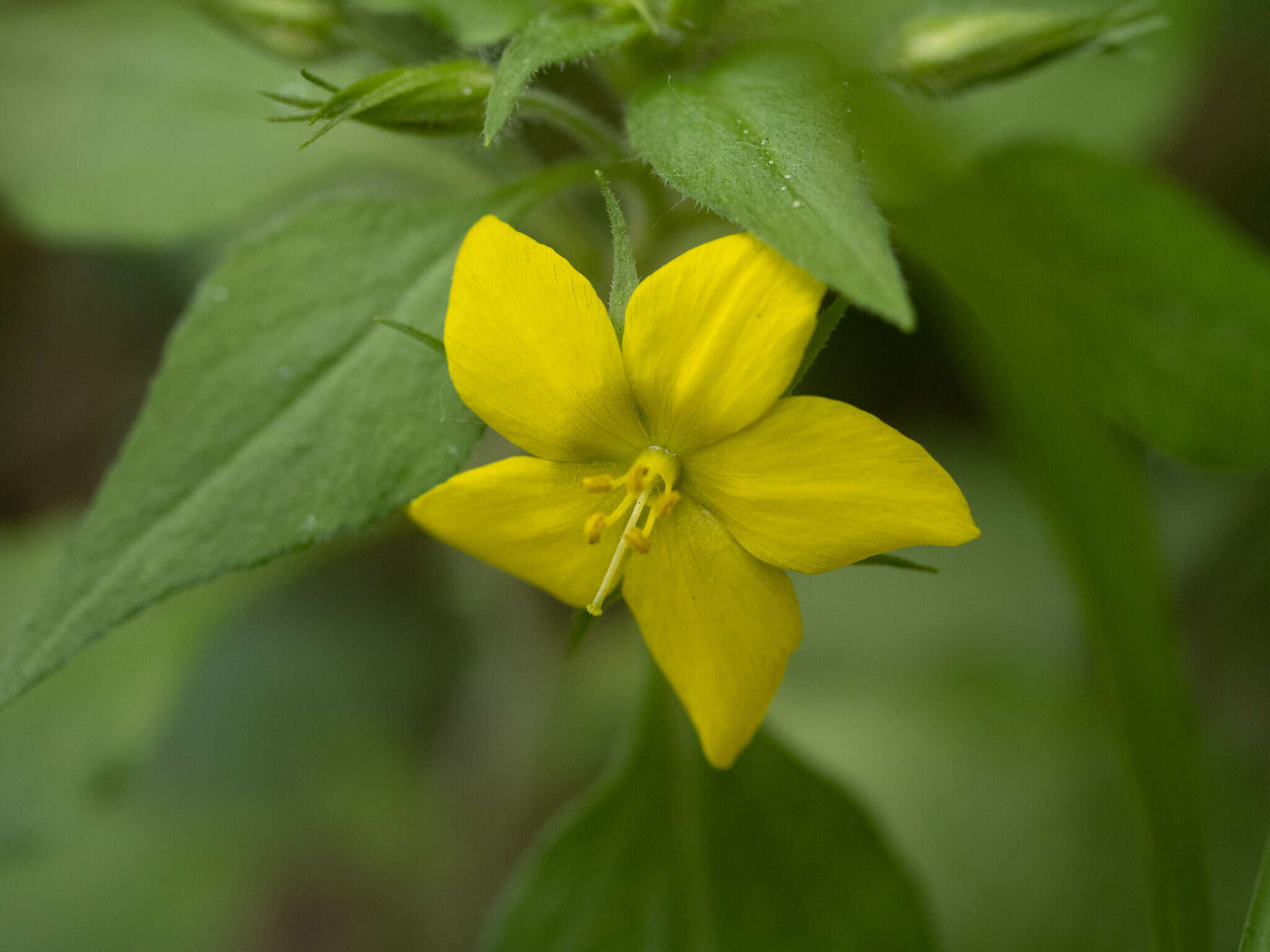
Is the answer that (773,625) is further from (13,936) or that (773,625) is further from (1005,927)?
(13,936)

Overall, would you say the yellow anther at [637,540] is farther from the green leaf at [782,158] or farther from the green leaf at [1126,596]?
the green leaf at [1126,596]

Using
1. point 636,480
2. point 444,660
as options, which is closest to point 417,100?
point 636,480

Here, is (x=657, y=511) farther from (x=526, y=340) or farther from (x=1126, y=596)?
(x=1126, y=596)

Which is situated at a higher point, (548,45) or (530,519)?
(548,45)

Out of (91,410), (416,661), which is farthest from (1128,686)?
(91,410)

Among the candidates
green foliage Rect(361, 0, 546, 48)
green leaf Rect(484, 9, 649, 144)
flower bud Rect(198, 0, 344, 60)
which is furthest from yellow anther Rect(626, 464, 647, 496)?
flower bud Rect(198, 0, 344, 60)

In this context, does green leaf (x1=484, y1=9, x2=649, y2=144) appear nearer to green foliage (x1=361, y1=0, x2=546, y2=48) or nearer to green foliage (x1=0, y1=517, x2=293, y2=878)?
green foliage (x1=361, y1=0, x2=546, y2=48)

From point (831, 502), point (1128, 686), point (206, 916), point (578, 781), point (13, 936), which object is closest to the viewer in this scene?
point (831, 502)
